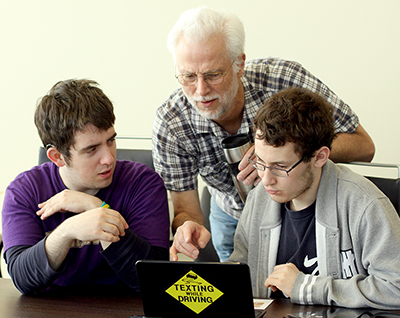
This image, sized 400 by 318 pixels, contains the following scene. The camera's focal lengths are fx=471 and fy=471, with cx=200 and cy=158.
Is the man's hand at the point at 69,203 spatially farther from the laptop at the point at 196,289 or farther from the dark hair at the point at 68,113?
the laptop at the point at 196,289

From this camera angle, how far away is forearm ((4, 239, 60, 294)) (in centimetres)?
139

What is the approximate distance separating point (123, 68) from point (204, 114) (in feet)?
5.79

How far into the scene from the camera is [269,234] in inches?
59.9

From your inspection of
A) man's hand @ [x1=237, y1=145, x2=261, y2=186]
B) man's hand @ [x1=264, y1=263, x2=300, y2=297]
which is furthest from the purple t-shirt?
man's hand @ [x1=264, y1=263, x2=300, y2=297]

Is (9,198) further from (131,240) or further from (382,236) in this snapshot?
(382,236)

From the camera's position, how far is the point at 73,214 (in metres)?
1.56

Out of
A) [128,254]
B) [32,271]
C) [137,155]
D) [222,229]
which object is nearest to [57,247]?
[32,271]

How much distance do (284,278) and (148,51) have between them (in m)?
2.46

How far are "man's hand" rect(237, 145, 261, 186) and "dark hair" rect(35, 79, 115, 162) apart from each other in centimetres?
48

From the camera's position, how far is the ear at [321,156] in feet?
4.68

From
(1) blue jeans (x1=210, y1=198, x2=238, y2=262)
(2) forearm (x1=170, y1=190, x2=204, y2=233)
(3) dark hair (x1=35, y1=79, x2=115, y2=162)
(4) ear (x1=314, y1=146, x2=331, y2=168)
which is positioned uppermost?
(3) dark hair (x1=35, y1=79, x2=115, y2=162)

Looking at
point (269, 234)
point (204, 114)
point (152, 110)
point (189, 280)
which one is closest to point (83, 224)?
point (189, 280)

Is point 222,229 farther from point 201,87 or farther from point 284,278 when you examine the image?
point 284,278

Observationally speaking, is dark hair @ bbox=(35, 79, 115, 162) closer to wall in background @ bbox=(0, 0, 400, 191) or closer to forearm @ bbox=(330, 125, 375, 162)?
forearm @ bbox=(330, 125, 375, 162)
